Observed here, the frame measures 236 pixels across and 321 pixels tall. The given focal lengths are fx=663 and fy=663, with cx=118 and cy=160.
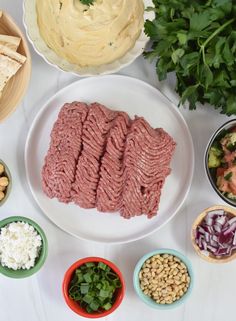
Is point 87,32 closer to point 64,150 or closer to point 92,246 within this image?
point 64,150

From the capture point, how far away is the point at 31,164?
5.94ft

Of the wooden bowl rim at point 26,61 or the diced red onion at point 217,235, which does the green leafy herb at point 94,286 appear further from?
the wooden bowl rim at point 26,61

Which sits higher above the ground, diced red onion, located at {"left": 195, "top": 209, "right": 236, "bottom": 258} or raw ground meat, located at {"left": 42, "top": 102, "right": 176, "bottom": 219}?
raw ground meat, located at {"left": 42, "top": 102, "right": 176, "bottom": 219}

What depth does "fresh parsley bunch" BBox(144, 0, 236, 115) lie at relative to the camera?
1.43 metres

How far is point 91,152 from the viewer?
1700 mm

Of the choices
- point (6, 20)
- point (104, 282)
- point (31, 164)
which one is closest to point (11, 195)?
point (31, 164)

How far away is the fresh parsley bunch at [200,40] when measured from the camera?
4.70 feet

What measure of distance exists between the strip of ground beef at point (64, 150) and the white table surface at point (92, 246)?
0.45 feet

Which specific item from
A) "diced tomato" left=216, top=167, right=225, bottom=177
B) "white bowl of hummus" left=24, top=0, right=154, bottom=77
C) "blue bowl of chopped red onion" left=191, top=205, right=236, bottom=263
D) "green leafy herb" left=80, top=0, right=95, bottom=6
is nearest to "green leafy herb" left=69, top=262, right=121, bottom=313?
"blue bowl of chopped red onion" left=191, top=205, right=236, bottom=263

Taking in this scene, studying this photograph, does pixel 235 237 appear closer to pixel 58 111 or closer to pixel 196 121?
pixel 196 121

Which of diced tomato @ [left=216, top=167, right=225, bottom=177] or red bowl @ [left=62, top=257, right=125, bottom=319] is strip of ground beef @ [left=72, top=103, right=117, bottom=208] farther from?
diced tomato @ [left=216, top=167, right=225, bottom=177]

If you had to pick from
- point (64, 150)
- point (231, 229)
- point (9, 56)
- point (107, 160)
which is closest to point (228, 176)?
point (231, 229)

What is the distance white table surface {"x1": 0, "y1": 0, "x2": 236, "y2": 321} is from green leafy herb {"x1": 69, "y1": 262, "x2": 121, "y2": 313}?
0.07 metres

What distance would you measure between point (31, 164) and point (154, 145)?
1.17ft
